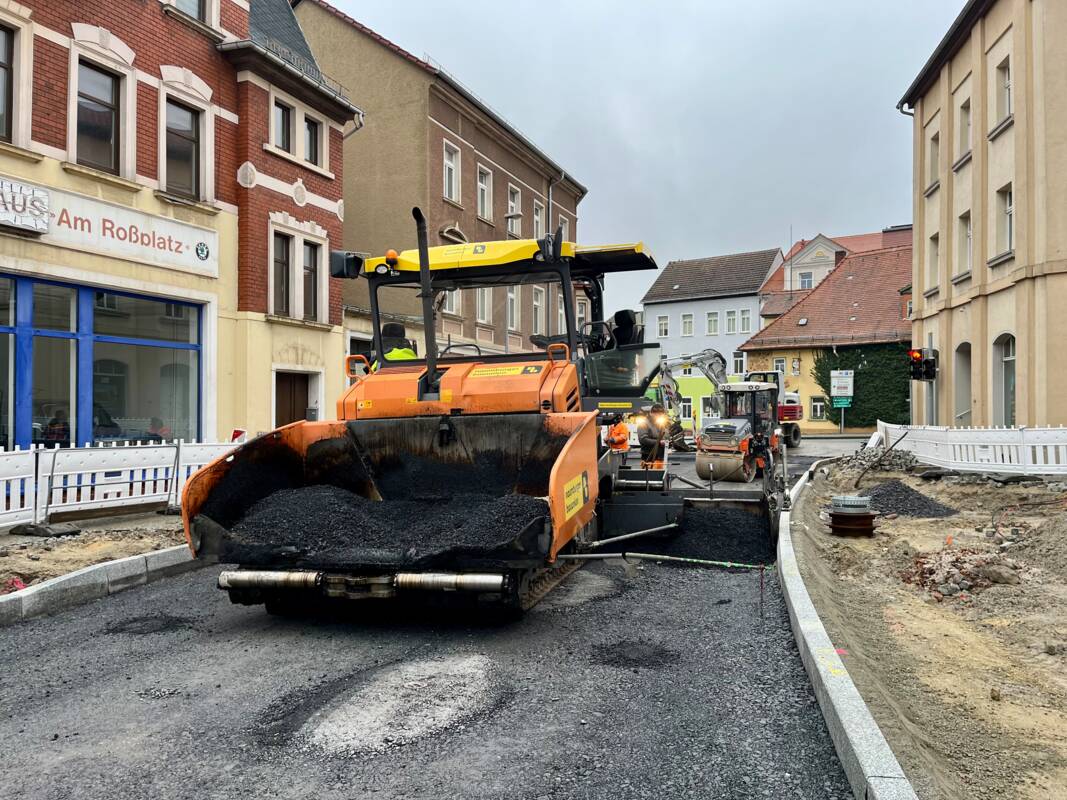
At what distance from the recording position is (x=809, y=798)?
3.02m

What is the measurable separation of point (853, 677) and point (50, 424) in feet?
40.9

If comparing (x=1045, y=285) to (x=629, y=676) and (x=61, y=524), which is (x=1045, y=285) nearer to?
(x=629, y=676)

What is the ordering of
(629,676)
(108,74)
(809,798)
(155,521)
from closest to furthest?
(809,798) < (629,676) < (155,521) < (108,74)

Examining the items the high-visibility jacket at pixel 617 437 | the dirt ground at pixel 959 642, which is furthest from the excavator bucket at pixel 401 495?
the dirt ground at pixel 959 642

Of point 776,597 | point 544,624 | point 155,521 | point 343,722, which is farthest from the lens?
point 155,521

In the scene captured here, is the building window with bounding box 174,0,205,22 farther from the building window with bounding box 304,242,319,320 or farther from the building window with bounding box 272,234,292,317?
the building window with bounding box 304,242,319,320

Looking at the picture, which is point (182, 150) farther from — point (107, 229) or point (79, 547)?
point (79, 547)

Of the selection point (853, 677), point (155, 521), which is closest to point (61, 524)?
point (155, 521)

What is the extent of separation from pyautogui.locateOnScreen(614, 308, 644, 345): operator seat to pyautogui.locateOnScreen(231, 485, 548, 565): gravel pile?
222cm

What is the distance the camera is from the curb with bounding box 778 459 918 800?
276 cm

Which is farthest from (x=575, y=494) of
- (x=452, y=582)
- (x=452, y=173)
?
(x=452, y=173)

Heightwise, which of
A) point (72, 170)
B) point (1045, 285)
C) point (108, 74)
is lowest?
point (1045, 285)

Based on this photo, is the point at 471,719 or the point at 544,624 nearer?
the point at 471,719

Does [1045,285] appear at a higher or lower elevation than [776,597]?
higher
